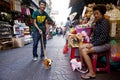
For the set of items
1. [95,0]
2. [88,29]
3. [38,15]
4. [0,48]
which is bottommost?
[0,48]

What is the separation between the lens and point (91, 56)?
4.97 metres

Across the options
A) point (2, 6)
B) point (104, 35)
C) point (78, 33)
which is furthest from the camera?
point (2, 6)

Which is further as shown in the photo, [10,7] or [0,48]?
[10,7]

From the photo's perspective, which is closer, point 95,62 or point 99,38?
point 99,38

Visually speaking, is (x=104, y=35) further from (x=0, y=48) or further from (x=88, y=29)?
(x=0, y=48)

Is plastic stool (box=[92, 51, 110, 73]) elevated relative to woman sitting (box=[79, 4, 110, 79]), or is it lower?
lower

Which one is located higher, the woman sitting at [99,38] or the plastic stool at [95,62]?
the woman sitting at [99,38]

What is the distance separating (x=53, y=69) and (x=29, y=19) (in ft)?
48.8

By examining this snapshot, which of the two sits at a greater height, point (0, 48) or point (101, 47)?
point (101, 47)

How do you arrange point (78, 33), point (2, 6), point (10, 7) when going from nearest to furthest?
1. point (78, 33)
2. point (2, 6)
3. point (10, 7)

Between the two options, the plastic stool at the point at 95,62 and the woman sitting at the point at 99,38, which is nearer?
the woman sitting at the point at 99,38

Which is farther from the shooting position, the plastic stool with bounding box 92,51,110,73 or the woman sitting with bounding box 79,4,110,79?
the plastic stool with bounding box 92,51,110,73

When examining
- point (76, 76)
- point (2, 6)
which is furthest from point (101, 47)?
point (2, 6)

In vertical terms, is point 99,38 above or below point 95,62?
above
